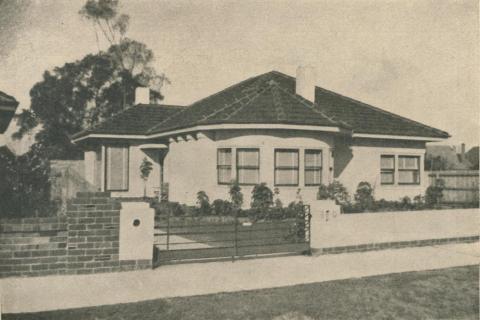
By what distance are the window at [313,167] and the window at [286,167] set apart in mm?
503

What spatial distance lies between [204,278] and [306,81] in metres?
13.3

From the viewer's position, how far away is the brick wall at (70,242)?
23.3 feet

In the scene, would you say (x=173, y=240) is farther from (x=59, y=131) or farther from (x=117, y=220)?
(x=59, y=131)

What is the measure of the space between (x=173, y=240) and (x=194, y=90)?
20140mm

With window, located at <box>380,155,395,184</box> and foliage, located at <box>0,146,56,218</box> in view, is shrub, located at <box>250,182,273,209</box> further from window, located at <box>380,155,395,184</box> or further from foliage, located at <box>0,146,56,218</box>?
window, located at <box>380,155,395,184</box>

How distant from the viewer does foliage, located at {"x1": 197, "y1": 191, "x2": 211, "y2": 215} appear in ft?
49.5

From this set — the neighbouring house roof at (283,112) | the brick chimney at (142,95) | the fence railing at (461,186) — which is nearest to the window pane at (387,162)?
the neighbouring house roof at (283,112)

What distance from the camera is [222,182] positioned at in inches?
627

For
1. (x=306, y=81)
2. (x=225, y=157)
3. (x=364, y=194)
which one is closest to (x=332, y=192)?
(x=364, y=194)

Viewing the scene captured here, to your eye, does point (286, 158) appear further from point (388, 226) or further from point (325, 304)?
point (325, 304)

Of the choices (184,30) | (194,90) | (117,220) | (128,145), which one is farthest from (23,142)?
(117,220)

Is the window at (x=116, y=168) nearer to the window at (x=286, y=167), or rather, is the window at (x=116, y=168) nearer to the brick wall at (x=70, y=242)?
the window at (x=286, y=167)

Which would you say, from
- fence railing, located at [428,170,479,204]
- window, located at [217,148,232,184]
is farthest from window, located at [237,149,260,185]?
fence railing, located at [428,170,479,204]

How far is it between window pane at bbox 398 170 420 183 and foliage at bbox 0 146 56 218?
46.3 feet
